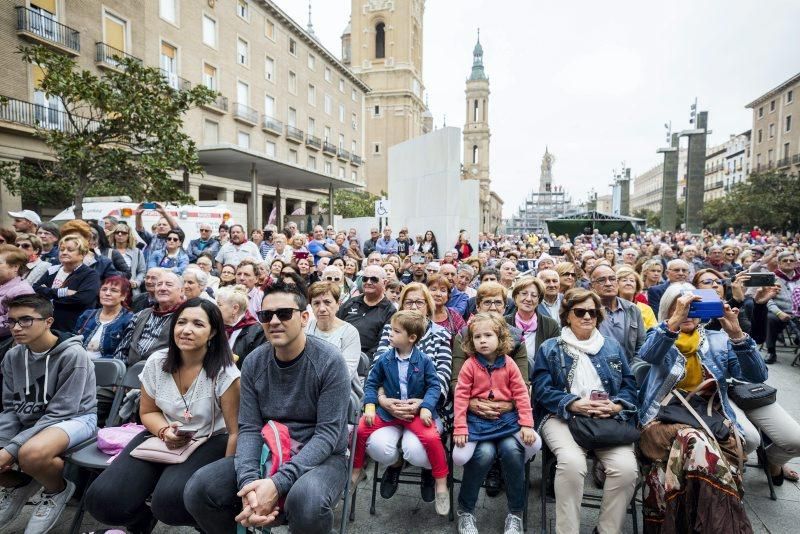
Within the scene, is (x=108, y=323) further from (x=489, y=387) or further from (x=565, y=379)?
(x=565, y=379)

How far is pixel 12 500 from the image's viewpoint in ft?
9.88

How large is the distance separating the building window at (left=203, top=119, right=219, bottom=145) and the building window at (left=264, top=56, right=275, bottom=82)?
7573mm

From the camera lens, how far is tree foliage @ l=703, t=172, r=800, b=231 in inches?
1462

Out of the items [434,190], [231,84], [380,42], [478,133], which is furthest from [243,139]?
[478,133]

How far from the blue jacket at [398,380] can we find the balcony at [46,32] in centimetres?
2345

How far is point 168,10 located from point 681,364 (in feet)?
103

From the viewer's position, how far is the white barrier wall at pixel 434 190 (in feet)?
43.8

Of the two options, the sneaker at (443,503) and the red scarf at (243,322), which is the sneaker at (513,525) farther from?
the red scarf at (243,322)

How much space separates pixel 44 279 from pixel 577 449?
555cm

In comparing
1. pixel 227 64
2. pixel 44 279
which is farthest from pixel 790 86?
pixel 44 279

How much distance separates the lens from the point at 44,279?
16.2 feet

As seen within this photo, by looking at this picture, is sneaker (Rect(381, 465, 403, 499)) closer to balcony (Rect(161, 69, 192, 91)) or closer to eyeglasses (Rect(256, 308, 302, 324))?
eyeglasses (Rect(256, 308, 302, 324))

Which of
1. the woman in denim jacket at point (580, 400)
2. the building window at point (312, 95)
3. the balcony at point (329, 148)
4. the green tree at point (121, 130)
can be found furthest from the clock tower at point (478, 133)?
the woman in denim jacket at point (580, 400)

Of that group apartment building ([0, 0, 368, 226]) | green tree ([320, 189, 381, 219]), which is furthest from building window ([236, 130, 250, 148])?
green tree ([320, 189, 381, 219])
